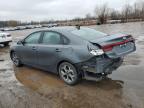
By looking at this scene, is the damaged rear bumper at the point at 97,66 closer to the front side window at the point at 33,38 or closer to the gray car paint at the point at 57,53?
the gray car paint at the point at 57,53

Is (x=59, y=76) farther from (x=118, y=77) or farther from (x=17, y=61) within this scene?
(x=17, y=61)

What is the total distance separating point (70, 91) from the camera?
5.05 meters

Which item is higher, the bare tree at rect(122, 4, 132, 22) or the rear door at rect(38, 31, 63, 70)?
the bare tree at rect(122, 4, 132, 22)

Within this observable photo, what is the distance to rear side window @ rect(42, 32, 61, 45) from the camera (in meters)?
5.78

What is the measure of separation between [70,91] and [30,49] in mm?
2350

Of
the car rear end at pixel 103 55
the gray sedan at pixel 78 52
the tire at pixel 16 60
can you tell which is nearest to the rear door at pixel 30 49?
the gray sedan at pixel 78 52

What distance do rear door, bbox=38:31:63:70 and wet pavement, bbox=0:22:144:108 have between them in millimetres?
480

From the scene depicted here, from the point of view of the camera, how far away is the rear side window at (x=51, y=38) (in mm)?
5777

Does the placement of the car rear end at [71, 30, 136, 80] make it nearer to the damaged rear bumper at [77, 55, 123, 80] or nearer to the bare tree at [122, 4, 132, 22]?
the damaged rear bumper at [77, 55, 123, 80]

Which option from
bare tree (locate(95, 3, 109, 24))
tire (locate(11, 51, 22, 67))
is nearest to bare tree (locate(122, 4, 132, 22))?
bare tree (locate(95, 3, 109, 24))

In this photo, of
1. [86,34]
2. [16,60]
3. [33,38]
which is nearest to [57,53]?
[86,34]

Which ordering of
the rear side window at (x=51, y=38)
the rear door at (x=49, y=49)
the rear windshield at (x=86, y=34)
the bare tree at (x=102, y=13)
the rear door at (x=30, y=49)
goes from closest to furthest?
the rear windshield at (x=86, y=34)
the rear door at (x=49, y=49)
the rear side window at (x=51, y=38)
the rear door at (x=30, y=49)
the bare tree at (x=102, y=13)

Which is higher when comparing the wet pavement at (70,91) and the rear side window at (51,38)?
the rear side window at (51,38)

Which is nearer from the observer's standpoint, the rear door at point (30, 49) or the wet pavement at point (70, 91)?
the wet pavement at point (70, 91)
